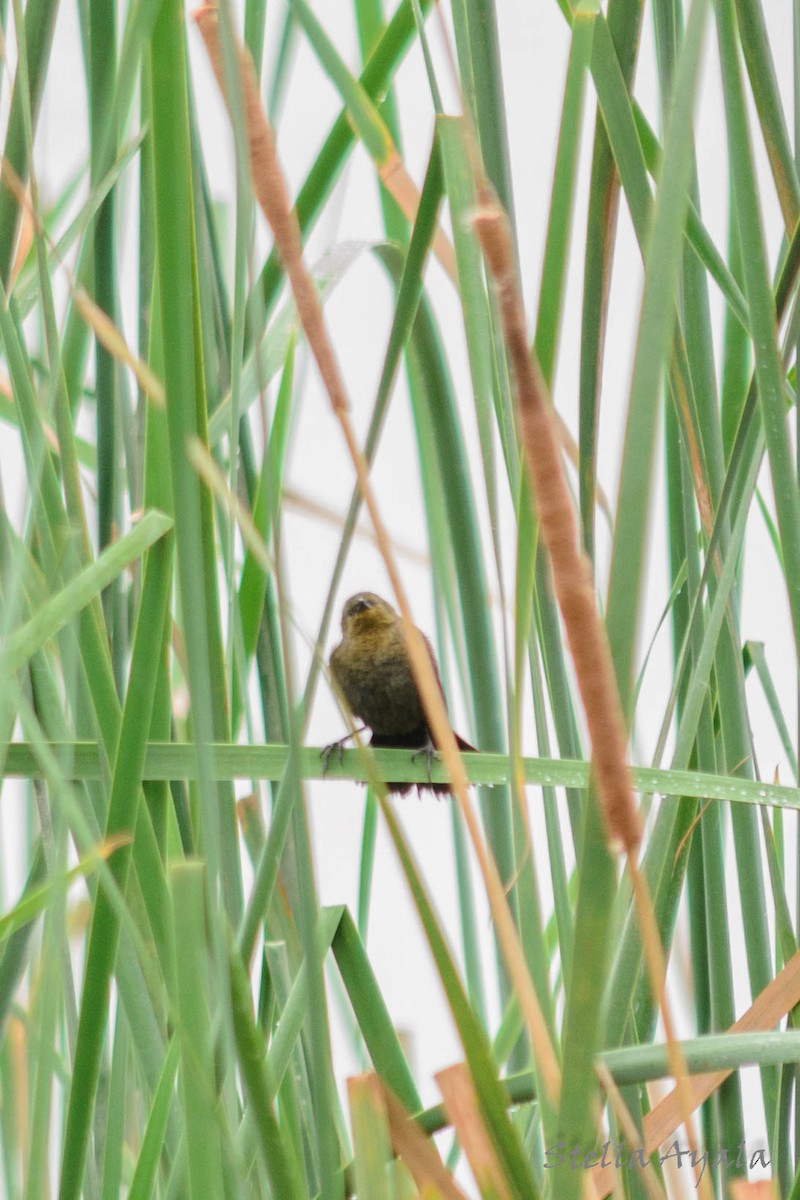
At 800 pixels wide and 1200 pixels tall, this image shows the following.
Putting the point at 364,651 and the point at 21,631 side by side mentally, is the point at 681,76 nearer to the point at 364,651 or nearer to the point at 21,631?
the point at 21,631

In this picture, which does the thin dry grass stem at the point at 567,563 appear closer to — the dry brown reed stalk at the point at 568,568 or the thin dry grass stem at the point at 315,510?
the dry brown reed stalk at the point at 568,568

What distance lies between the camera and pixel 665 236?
327 mm

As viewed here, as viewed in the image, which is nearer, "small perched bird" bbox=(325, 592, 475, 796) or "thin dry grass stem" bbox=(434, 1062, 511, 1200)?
"thin dry grass stem" bbox=(434, 1062, 511, 1200)

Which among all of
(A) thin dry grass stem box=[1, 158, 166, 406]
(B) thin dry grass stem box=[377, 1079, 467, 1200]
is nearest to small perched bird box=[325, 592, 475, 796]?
(A) thin dry grass stem box=[1, 158, 166, 406]

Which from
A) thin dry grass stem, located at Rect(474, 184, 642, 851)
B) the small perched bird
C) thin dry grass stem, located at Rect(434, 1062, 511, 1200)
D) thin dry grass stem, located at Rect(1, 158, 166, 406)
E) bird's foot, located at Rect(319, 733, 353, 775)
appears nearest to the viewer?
thin dry grass stem, located at Rect(474, 184, 642, 851)

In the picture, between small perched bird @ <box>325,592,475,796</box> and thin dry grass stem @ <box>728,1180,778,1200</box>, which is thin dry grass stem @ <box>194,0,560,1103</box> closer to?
thin dry grass stem @ <box>728,1180,778,1200</box>

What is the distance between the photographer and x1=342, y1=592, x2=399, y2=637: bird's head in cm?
181

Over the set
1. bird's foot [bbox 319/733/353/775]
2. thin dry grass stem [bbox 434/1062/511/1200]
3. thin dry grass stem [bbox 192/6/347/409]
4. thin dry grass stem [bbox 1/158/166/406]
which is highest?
thin dry grass stem [bbox 1/158/166/406]

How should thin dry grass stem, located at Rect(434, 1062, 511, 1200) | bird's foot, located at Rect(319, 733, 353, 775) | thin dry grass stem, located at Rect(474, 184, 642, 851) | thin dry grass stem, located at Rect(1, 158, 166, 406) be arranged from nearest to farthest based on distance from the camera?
thin dry grass stem, located at Rect(474, 184, 642, 851) < thin dry grass stem, located at Rect(434, 1062, 511, 1200) < thin dry grass stem, located at Rect(1, 158, 166, 406) < bird's foot, located at Rect(319, 733, 353, 775)

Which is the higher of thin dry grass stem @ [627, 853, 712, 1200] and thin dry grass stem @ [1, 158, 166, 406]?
thin dry grass stem @ [1, 158, 166, 406]

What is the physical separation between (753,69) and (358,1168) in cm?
49

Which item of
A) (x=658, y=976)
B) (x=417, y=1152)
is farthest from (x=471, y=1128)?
(x=658, y=976)

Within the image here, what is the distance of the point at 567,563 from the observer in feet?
0.98

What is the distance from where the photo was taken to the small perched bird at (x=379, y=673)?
5.68 feet
